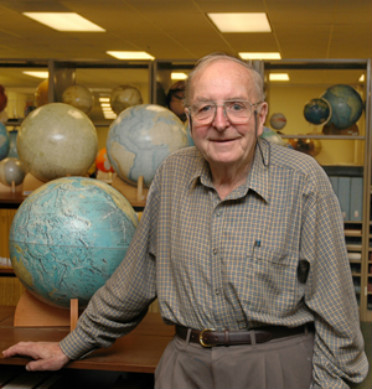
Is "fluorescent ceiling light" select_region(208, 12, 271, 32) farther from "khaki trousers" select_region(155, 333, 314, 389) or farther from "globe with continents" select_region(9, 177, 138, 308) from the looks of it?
"khaki trousers" select_region(155, 333, 314, 389)

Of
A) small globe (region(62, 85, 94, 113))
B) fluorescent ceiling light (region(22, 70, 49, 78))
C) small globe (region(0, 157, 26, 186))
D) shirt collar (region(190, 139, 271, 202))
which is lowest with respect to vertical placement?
small globe (region(0, 157, 26, 186))

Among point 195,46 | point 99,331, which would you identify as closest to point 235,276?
point 99,331

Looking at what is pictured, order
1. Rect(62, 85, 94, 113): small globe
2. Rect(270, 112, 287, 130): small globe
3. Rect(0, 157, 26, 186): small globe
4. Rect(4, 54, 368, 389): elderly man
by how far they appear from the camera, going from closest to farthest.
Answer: Rect(4, 54, 368, 389): elderly man < Rect(0, 157, 26, 186): small globe < Rect(62, 85, 94, 113): small globe < Rect(270, 112, 287, 130): small globe

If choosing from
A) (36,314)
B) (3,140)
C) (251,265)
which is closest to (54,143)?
(3,140)

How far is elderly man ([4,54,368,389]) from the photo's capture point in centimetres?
172

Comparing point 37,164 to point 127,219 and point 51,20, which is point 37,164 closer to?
point 127,219

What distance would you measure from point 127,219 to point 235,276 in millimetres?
731

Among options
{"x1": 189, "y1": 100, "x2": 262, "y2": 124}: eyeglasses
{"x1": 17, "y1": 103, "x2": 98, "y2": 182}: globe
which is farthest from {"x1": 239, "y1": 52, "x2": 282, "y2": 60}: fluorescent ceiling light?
{"x1": 189, "y1": 100, "x2": 262, "y2": 124}: eyeglasses

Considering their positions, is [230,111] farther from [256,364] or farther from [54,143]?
[54,143]

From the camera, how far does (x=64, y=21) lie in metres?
8.35

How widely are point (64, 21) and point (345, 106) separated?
4.52 metres

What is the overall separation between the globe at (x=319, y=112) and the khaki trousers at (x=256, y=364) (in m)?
3.88

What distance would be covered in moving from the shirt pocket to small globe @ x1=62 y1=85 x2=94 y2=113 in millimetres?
4005

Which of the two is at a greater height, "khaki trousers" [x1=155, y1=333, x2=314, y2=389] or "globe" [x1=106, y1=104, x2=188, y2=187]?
"globe" [x1=106, y1=104, x2=188, y2=187]
